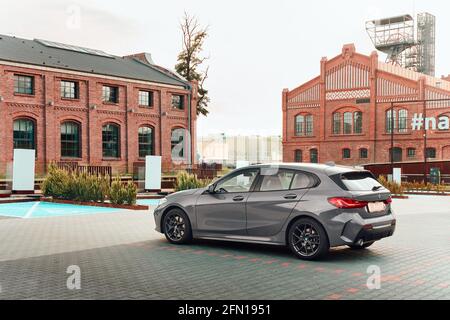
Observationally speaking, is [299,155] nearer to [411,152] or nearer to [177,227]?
[411,152]

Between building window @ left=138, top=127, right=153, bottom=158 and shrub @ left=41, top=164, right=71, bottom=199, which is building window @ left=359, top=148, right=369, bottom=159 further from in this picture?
shrub @ left=41, top=164, right=71, bottom=199

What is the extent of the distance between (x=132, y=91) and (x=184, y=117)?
565cm

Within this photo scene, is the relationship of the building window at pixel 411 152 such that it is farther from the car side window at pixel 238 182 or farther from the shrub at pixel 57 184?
the car side window at pixel 238 182

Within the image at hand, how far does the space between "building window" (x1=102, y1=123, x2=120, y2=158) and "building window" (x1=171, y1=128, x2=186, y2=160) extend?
17.1 feet

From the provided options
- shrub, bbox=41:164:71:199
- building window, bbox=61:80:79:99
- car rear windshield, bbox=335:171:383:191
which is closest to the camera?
car rear windshield, bbox=335:171:383:191

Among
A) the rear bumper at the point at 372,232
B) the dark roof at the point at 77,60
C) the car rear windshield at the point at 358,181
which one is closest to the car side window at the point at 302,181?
the car rear windshield at the point at 358,181

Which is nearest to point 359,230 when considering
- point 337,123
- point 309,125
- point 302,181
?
point 302,181

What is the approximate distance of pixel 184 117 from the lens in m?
43.2

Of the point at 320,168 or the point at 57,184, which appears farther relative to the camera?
the point at 57,184

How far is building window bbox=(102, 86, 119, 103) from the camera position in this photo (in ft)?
124

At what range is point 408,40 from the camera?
5853 cm

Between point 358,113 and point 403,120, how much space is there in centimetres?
450

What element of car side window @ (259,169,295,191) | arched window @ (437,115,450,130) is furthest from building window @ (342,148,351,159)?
car side window @ (259,169,295,191)
